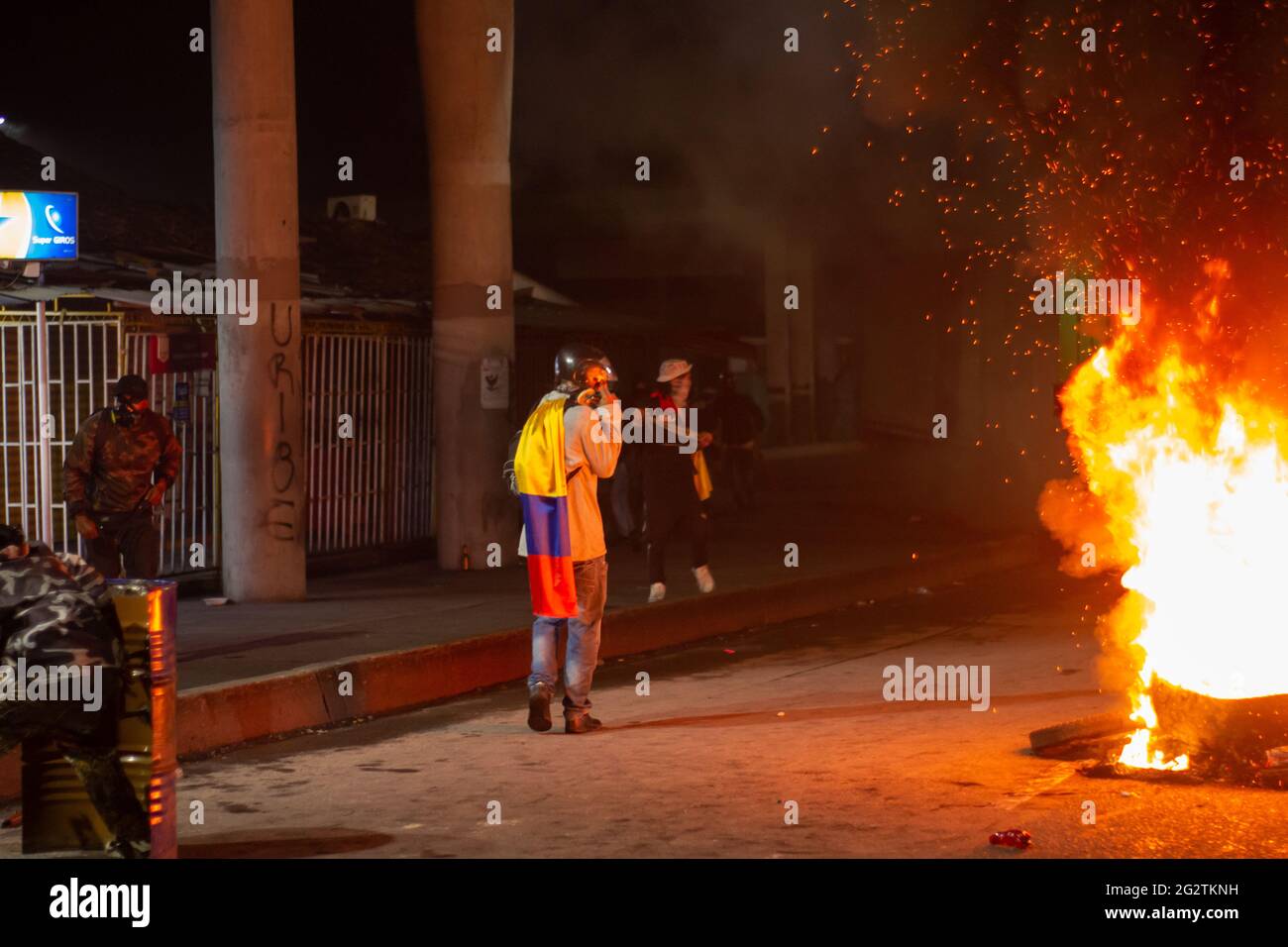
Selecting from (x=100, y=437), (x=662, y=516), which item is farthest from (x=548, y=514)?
(x=662, y=516)

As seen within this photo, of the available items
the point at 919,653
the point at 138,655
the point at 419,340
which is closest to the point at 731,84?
the point at 419,340

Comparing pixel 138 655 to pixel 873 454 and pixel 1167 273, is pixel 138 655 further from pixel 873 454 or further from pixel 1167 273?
pixel 873 454

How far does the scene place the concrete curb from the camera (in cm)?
869

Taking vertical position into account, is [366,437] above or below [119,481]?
above

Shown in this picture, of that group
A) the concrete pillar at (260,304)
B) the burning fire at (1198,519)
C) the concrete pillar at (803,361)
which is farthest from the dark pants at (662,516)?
the concrete pillar at (803,361)

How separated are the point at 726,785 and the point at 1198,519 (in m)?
2.29

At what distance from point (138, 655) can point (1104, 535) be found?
13276 millimetres

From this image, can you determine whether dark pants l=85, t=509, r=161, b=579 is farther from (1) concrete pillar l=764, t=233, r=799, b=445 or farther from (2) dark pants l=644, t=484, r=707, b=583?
(1) concrete pillar l=764, t=233, r=799, b=445

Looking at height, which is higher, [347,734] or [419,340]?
[419,340]

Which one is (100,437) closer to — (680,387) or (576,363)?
(576,363)

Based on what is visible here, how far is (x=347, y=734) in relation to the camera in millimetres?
8969

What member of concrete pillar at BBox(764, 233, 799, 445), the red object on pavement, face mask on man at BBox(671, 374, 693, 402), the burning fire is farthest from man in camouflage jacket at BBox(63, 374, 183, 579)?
concrete pillar at BBox(764, 233, 799, 445)

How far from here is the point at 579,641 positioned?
28.0 feet

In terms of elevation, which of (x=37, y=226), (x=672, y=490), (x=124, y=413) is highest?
(x=37, y=226)
